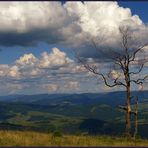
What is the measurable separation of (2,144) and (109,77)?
25.7 m

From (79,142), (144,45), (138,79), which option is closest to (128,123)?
(138,79)

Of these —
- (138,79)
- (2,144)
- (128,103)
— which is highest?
(138,79)

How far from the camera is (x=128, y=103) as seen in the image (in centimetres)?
4219

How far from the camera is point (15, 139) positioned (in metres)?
24.8

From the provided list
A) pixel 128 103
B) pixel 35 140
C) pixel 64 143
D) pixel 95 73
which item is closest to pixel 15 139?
pixel 35 140

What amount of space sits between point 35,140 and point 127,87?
63.2 feet

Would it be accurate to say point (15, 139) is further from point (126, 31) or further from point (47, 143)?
point (126, 31)

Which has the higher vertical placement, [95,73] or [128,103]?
[95,73]

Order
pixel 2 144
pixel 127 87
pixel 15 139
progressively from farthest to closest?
1. pixel 127 87
2. pixel 15 139
3. pixel 2 144

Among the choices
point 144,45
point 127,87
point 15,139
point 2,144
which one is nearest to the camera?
point 2,144

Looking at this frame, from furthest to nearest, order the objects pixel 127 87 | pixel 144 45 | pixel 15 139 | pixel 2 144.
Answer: pixel 144 45, pixel 127 87, pixel 15 139, pixel 2 144

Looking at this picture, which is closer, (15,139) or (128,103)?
(15,139)

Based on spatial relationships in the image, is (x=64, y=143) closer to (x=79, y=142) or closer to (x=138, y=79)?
(x=79, y=142)

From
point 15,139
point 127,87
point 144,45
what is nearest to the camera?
point 15,139
